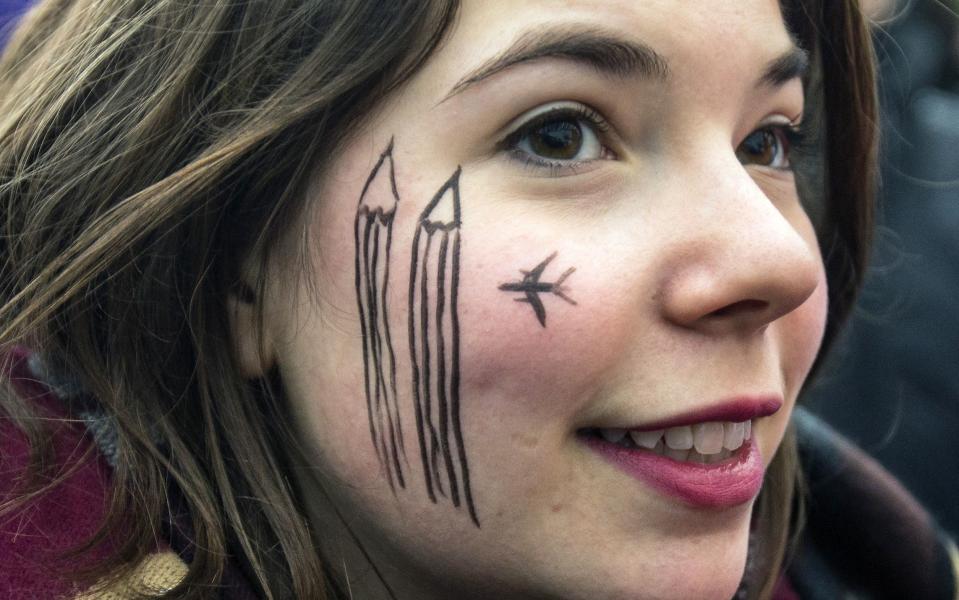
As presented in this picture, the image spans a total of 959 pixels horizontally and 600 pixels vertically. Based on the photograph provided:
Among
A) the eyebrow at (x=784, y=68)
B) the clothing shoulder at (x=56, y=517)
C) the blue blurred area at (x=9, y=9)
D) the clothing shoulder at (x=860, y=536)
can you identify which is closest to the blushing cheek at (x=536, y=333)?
the eyebrow at (x=784, y=68)

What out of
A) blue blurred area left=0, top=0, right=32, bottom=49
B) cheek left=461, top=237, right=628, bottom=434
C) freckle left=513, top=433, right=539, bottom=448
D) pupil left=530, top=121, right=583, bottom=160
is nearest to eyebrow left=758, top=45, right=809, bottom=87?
pupil left=530, top=121, right=583, bottom=160

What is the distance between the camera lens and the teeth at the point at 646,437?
4.95 ft

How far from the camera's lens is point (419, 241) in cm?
147

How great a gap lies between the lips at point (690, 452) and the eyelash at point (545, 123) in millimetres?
380

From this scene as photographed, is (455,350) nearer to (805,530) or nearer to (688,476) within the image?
(688,476)

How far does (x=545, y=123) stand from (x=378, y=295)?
1.13ft

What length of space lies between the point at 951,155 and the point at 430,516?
6.28ft

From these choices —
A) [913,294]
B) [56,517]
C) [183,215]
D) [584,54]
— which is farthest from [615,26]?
[913,294]

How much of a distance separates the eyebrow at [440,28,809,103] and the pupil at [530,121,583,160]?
3.9 inches

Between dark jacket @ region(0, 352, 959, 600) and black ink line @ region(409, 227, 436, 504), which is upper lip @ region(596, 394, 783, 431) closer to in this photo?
black ink line @ region(409, 227, 436, 504)

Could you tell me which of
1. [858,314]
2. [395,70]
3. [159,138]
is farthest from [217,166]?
[858,314]

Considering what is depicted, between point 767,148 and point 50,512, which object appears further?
point 767,148

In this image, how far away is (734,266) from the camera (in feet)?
4.68

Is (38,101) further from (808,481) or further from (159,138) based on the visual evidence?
(808,481)
